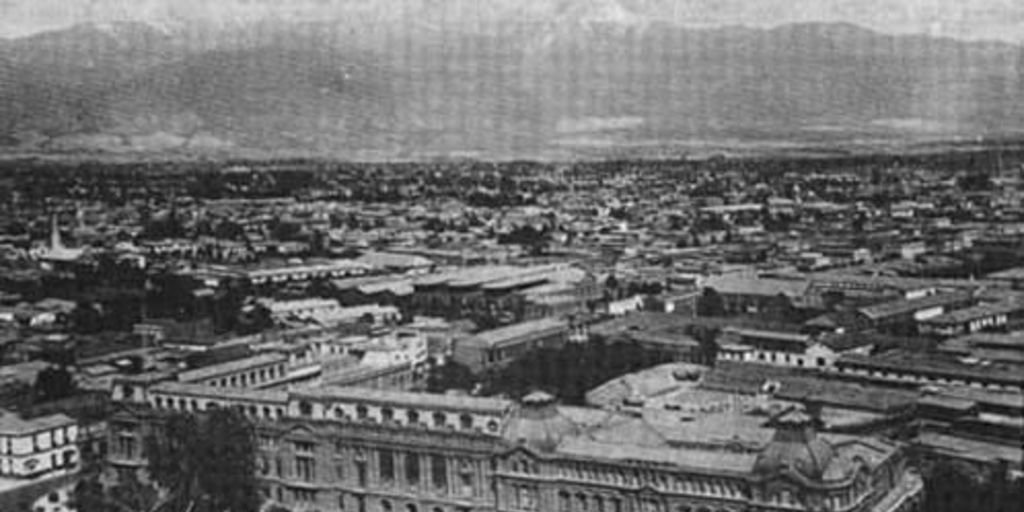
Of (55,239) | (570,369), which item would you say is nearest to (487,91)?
(55,239)

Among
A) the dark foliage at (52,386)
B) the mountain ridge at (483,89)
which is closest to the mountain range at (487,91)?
the mountain ridge at (483,89)

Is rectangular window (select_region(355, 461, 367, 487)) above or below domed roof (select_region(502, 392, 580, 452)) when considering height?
below

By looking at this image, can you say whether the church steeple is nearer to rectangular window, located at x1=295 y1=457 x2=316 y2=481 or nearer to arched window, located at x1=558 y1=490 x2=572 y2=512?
rectangular window, located at x1=295 y1=457 x2=316 y2=481

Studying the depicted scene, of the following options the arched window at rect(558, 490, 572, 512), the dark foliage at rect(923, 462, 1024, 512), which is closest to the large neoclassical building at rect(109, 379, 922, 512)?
the arched window at rect(558, 490, 572, 512)

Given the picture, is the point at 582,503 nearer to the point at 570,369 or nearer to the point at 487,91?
the point at 570,369

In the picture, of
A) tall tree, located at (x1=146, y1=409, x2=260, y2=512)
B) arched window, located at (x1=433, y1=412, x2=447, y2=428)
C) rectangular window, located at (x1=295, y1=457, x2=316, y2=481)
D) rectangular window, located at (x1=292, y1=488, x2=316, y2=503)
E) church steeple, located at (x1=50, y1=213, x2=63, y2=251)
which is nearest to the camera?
tall tree, located at (x1=146, y1=409, x2=260, y2=512)

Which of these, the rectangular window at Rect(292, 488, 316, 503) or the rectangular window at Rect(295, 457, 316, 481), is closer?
the rectangular window at Rect(292, 488, 316, 503)
